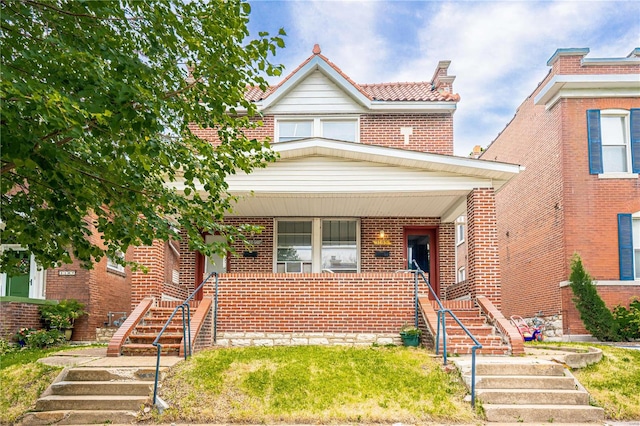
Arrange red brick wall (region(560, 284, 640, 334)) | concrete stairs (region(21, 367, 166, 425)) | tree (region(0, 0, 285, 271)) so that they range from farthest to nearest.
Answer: red brick wall (region(560, 284, 640, 334)) → concrete stairs (region(21, 367, 166, 425)) → tree (region(0, 0, 285, 271))

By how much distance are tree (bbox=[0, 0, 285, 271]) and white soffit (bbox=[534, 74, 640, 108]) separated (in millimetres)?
11441

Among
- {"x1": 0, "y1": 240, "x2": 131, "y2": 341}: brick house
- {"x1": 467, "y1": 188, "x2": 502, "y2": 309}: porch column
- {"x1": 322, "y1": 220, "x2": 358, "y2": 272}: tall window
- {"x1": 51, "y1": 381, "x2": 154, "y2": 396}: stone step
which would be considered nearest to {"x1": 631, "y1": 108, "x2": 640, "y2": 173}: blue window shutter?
{"x1": 467, "y1": 188, "x2": 502, "y2": 309}: porch column

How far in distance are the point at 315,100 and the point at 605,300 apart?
9.26 meters

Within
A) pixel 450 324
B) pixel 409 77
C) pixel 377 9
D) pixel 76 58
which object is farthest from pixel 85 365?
pixel 409 77

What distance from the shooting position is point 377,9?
1582cm

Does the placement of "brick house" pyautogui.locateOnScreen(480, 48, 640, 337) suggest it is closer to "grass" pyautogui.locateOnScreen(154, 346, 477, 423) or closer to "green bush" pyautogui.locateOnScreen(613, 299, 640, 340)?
"green bush" pyautogui.locateOnScreen(613, 299, 640, 340)

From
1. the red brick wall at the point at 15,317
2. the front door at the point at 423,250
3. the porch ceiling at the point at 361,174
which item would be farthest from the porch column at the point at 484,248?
the red brick wall at the point at 15,317

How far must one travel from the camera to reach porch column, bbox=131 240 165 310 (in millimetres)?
12938

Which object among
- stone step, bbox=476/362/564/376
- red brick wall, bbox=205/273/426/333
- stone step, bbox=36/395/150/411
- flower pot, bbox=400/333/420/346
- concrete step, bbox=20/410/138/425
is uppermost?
red brick wall, bbox=205/273/426/333

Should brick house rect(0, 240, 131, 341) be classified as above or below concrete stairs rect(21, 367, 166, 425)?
above

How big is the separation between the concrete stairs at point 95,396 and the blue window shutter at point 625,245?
40.5 ft

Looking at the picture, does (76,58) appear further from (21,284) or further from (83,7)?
(21,284)

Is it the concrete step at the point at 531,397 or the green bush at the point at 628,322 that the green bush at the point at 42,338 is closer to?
the concrete step at the point at 531,397

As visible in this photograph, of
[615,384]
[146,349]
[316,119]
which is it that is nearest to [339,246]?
[316,119]
